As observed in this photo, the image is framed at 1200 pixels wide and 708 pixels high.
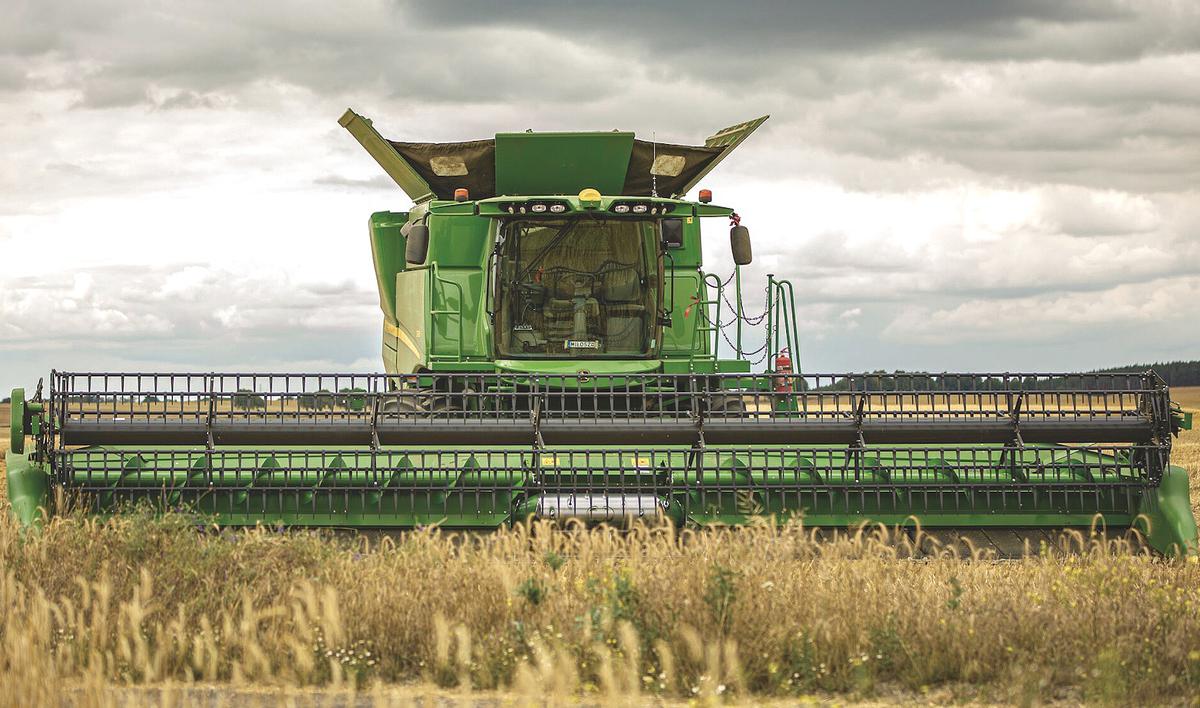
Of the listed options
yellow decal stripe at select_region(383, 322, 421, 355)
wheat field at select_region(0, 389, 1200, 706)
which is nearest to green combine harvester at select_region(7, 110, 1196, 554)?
wheat field at select_region(0, 389, 1200, 706)

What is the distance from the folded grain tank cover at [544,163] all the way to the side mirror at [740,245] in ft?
4.38

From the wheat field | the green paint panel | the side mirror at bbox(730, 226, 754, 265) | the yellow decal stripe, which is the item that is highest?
the green paint panel

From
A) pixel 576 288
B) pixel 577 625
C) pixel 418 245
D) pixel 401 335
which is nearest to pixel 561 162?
pixel 576 288

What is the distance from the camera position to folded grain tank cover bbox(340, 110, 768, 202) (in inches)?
454

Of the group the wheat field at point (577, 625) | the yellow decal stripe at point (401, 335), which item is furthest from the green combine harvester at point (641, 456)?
the yellow decal stripe at point (401, 335)

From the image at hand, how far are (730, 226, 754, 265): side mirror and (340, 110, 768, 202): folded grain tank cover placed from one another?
1.33 metres

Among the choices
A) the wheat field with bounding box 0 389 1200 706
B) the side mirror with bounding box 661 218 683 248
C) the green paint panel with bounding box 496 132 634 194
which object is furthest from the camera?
the green paint panel with bounding box 496 132 634 194

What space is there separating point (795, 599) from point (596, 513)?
199cm

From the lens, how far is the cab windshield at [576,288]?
426 inches

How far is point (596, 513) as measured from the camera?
319 inches

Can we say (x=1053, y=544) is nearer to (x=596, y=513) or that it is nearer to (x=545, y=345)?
(x=596, y=513)

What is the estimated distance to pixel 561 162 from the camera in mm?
11617

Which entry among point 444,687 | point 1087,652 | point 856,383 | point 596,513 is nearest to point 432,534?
point 596,513

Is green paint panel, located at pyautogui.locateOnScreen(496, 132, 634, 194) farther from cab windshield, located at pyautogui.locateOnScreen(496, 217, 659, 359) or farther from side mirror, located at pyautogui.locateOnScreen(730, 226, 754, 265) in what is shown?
side mirror, located at pyautogui.locateOnScreen(730, 226, 754, 265)
